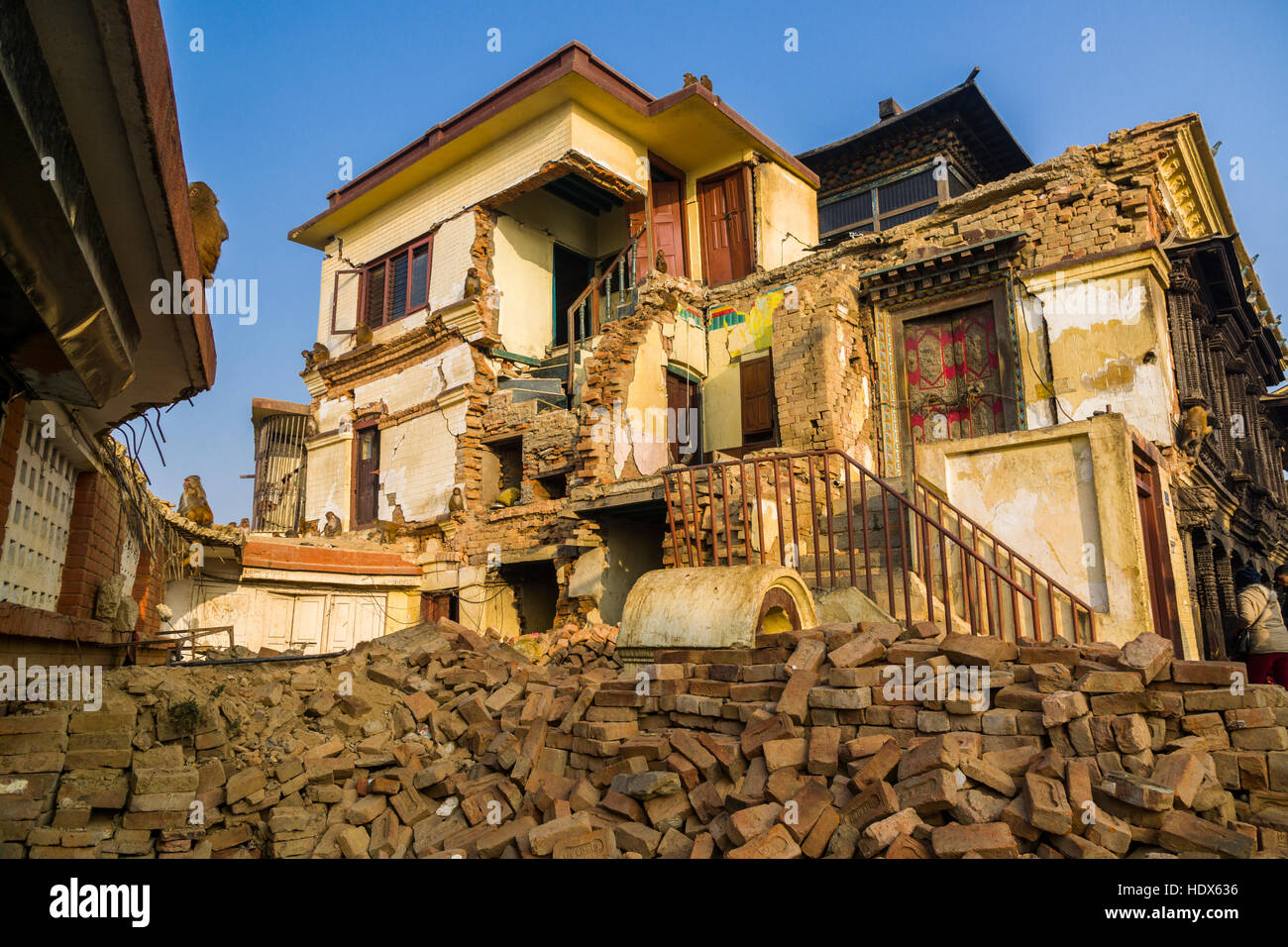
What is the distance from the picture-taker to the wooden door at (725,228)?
17.7m

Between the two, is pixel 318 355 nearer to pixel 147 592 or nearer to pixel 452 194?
pixel 452 194

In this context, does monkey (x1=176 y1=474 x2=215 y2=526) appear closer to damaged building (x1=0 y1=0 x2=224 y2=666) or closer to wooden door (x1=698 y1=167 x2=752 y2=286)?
damaged building (x1=0 y1=0 x2=224 y2=666)

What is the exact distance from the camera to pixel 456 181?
1845 cm

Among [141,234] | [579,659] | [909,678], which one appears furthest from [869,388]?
[141,234]

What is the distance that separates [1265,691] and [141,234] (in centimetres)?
636

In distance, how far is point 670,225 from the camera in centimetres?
1809

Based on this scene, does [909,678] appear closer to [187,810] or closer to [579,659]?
[187,810]

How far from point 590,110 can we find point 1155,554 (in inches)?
522

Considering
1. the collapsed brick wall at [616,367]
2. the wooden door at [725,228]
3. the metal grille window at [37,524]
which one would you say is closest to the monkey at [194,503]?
the collapsed brick wall at [616,367]

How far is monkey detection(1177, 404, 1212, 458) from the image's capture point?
39.3 feet

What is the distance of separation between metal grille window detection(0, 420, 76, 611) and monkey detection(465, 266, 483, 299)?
12.0m

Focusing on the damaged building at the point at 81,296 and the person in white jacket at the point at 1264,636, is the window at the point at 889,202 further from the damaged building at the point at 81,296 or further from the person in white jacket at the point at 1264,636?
the damaged building at the point at 81,296
